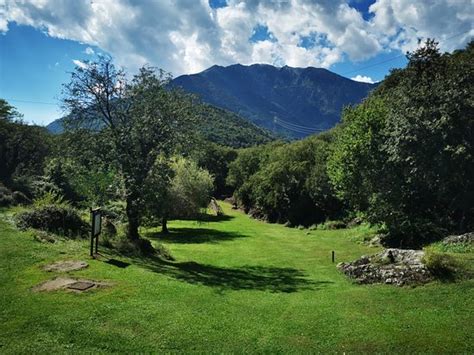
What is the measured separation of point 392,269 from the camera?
1780 cm

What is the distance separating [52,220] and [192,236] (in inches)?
934

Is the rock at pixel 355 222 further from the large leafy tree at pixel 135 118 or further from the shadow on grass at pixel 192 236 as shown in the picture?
the large leafy tree at pixel 135 118

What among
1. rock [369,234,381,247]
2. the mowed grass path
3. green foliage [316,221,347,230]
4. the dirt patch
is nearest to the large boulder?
the mowed grass path

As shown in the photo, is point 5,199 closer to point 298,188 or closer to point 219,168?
point 298,188

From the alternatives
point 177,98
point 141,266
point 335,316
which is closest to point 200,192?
point 177,98

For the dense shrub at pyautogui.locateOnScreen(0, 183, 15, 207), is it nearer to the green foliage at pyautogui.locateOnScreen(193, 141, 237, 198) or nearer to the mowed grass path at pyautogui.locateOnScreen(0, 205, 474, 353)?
the mowed grass path at pyautogui.locateOnScreen(0, 205, 474, 353)

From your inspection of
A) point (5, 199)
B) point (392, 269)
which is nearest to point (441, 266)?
point (392, 269)

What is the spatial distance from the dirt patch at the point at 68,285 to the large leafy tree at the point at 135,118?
825 centimetres

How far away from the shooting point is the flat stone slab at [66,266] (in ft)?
50.7

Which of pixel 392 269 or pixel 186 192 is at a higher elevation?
pixel 186 192

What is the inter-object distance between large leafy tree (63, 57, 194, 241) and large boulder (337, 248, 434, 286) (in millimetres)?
12031

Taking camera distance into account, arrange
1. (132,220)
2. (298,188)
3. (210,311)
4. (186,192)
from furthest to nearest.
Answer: (298,188) → (186,192) → (132,220) → (210,311)

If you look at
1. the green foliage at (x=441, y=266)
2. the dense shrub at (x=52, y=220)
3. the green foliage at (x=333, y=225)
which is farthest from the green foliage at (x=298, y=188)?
the dense shrub at (x=52, y=220)

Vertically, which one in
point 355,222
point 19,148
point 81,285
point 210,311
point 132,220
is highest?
point 19,148
